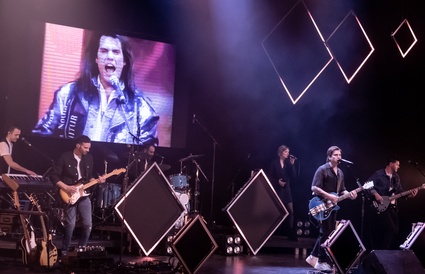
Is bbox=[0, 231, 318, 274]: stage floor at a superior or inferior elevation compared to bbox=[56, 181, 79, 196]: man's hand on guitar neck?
inferior

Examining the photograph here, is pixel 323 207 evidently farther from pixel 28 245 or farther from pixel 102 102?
pixel 102 102

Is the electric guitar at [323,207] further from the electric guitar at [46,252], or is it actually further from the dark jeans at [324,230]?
the electric guitar at [46,252]

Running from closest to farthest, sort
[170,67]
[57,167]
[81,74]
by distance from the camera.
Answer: [57,167] < [81,74] < [170,67]

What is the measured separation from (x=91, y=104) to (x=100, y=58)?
997 mm

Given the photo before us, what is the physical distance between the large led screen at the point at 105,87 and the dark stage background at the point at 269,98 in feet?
1.10

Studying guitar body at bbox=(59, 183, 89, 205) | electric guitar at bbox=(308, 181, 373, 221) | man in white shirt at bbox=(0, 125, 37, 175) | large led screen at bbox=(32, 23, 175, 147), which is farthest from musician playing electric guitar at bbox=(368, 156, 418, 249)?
man in white shirt at bbox=(0, 125, 37, 175)

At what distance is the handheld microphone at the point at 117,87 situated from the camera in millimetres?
12180

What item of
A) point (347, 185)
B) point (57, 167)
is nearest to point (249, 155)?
point (347, 185)

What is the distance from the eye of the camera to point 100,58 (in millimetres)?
12117

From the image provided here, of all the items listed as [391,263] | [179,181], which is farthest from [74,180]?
[391,263]

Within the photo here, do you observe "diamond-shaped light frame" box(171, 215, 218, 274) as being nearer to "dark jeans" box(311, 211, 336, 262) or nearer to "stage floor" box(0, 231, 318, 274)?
"stage floor" box(0, 231, 318, 274)

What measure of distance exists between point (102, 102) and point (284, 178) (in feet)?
13.9

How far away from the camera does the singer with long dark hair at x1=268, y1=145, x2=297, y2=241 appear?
12547 mm

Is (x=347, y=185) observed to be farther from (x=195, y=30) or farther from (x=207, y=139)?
(x=195, y=30)
